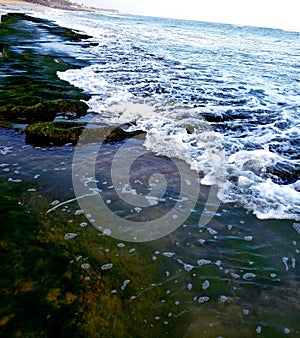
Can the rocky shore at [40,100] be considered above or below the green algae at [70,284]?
below

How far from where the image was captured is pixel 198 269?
162 inches

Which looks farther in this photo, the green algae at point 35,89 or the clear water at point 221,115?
the green algae at point 35,89

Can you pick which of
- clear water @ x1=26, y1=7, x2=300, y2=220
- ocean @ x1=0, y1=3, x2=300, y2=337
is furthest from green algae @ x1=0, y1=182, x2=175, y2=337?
clear water @ x1=26, y1=7, x2=300, y2=220

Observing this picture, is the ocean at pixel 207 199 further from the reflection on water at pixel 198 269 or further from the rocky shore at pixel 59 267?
the rocky shore at pixel 59 267

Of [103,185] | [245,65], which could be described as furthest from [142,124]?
[245,65]

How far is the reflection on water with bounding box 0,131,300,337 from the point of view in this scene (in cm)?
342

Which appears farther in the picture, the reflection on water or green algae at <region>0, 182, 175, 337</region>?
the reflection on water

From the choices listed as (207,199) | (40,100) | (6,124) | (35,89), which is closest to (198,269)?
(207,199)

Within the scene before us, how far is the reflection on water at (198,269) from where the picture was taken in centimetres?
342

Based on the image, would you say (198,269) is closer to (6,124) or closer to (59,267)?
(59,267)

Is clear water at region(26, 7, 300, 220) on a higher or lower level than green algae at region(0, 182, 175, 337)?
lower

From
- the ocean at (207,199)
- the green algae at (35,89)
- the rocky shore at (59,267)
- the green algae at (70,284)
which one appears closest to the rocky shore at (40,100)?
the green algae at (35,89)

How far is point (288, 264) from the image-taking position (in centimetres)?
432

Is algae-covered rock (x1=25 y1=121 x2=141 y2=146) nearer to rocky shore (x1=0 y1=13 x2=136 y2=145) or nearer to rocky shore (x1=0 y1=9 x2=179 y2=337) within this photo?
rocky shore (x1=0 y1=13 x2=136 y2=145)
